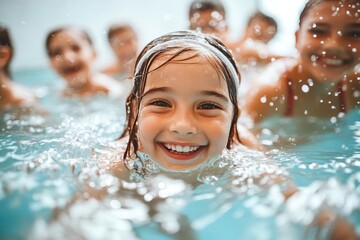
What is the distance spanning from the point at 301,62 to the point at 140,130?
1.18 meters

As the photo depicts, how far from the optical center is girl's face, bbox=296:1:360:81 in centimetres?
179

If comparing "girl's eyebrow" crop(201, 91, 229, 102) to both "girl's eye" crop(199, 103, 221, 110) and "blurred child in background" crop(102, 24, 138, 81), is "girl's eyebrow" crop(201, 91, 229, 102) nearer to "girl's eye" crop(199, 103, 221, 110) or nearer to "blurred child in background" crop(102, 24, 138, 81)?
"girl's eye" crop(199, 103, 221, 110)

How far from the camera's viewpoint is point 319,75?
204cm

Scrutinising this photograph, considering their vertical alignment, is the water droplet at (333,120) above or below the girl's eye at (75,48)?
below

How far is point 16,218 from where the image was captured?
97cm

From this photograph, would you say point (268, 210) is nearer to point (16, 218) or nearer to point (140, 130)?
point (140, 130)

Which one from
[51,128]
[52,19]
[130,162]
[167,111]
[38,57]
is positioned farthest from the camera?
[38,57]

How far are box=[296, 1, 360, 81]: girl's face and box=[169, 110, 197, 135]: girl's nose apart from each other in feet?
3.35

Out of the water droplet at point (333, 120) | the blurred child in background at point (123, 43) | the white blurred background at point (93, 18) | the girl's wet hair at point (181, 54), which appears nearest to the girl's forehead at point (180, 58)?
the girl's wet hair at point (181, 54)

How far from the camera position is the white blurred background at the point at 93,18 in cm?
410

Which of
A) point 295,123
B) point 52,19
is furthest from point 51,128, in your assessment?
point 52,19

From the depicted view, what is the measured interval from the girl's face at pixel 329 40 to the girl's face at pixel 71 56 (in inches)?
71.1

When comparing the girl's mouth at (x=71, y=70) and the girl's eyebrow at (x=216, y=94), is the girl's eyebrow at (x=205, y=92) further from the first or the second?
the girl's mouth at (x=71, y=70)

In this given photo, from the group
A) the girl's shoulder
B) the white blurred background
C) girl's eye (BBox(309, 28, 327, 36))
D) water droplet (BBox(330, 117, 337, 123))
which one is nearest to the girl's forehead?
the girl's shoulder
